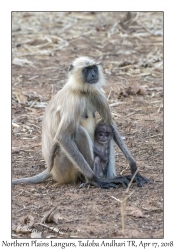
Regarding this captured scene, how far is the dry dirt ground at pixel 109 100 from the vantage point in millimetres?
6023

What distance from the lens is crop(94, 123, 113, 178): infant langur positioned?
7.22m

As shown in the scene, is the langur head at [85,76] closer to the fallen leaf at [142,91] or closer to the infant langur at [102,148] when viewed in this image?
the infant langur at [102,148]

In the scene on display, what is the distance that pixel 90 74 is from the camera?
7254 mm

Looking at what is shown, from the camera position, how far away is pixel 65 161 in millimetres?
7207

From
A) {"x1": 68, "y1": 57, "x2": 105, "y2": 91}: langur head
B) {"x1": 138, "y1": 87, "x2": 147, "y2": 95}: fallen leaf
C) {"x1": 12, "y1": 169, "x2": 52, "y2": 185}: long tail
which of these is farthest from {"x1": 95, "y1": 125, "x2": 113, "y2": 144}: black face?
{"x1": 138, "y1": 87, "x2": 147, "y2": 95}: fallen leaf

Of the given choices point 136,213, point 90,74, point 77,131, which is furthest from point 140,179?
point 90,74

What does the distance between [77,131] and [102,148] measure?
404 millimetres

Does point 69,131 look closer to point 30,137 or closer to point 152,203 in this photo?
point 152,203

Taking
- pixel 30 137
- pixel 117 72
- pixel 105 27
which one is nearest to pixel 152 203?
pixel 30 137

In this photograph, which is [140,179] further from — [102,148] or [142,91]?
[142,91]

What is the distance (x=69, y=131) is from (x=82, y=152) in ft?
0.98

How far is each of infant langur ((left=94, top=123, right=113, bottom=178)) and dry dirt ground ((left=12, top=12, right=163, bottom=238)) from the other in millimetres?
308

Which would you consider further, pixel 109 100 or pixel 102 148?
pixel 109 100

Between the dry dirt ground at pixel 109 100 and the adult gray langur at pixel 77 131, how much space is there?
153 mm
